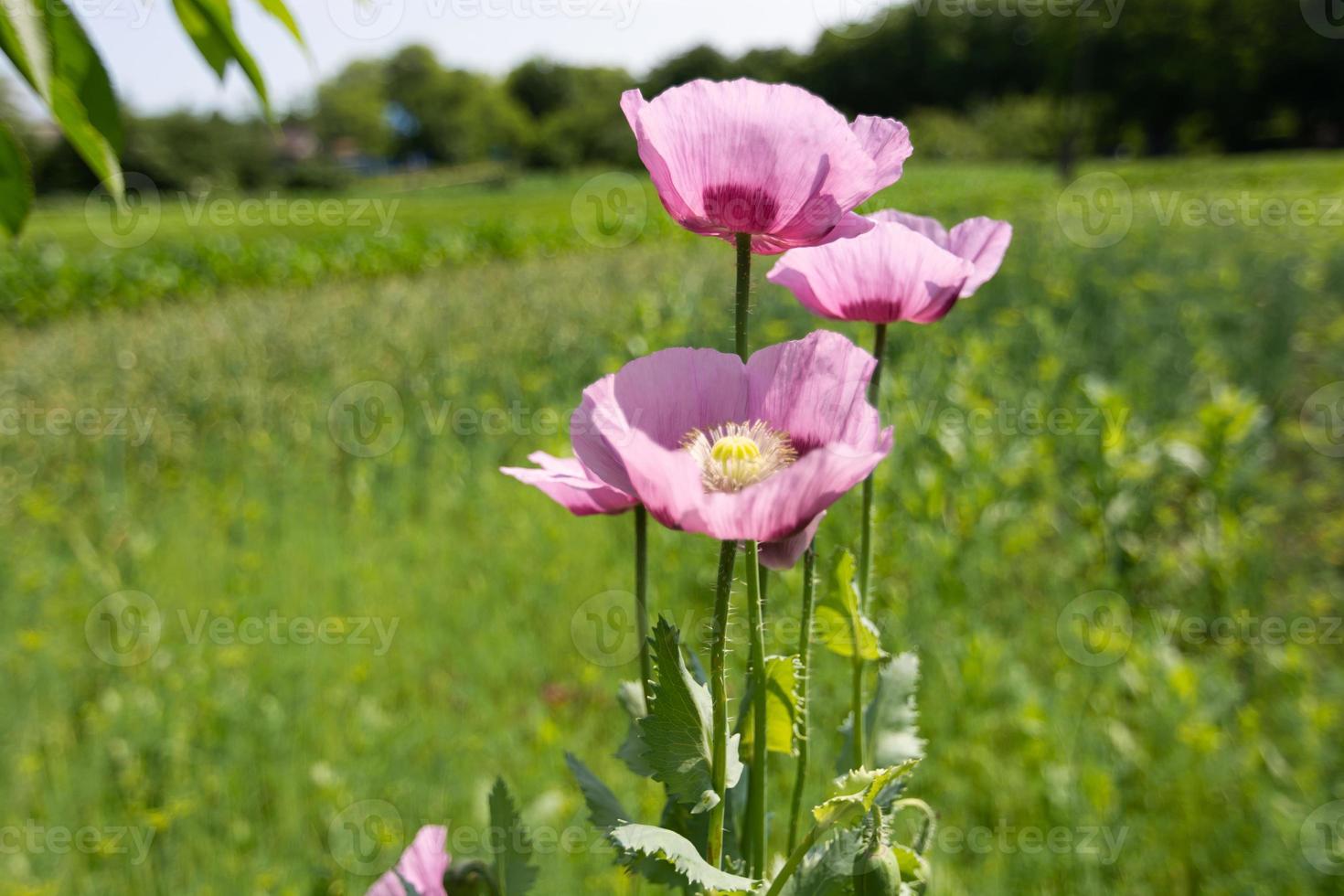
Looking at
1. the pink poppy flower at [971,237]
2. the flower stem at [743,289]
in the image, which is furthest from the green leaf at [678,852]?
the pink poppy flower at [971,237]

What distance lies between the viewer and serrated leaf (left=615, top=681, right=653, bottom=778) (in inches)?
22.8

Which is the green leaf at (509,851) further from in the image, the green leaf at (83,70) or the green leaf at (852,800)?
the green leaf at (83,70)

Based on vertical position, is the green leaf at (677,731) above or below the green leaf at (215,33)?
below

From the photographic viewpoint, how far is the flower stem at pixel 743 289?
1.77ft

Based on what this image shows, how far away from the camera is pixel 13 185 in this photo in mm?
796

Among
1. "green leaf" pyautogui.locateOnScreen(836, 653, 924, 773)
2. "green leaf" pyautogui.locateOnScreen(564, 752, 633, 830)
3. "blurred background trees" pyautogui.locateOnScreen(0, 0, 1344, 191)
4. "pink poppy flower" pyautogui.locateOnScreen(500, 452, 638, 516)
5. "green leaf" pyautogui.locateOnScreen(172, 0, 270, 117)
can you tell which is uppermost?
"blurred background trees" pyautogui.locateOnScreen(0, 0, 1344, 191)

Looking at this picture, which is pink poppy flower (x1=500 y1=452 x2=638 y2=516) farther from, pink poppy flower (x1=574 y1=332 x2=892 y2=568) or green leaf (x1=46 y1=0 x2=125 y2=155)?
green leaf (x1=46 y1=0 x2=125 y2=155)

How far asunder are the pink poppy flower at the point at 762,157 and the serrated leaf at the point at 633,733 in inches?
12.5

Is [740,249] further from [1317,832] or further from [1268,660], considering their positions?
[1268,660]

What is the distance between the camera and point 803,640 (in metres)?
0.57

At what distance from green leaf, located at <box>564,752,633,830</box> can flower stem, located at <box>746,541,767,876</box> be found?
87 mm

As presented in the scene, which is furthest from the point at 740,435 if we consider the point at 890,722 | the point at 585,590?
the point at 585,590

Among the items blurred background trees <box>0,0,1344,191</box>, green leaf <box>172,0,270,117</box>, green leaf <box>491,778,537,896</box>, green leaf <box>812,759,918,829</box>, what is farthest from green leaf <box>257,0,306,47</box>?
blurred background trees <box>0,0,1344,191</box>

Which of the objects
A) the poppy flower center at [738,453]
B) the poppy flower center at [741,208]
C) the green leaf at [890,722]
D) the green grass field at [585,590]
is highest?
the poppy flower center at [741,208]
